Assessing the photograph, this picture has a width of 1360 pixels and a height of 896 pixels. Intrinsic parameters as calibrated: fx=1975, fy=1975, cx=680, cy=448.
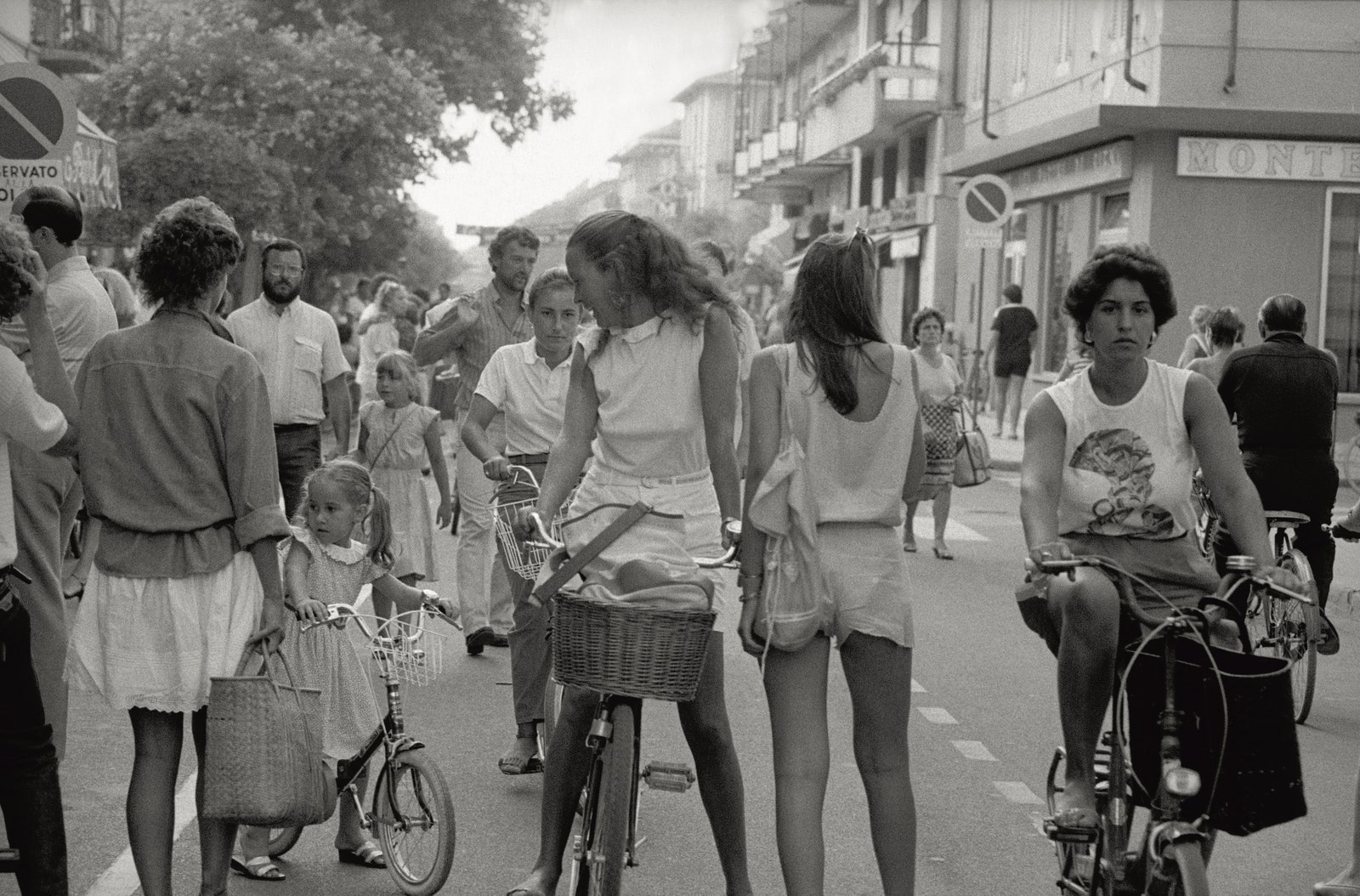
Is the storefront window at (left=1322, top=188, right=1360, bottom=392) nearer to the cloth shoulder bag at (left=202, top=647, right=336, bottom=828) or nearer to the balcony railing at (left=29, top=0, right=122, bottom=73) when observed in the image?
the balcony railing at (left=29, top=0, right=122, bottom=73)

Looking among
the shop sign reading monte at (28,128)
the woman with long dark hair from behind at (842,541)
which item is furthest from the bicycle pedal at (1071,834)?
the shop sign reading monte at (28,128)

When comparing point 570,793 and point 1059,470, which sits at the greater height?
point 1059,470

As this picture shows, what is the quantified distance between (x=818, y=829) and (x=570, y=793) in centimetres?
67

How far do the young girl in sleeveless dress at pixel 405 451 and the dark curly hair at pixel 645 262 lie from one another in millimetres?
5005

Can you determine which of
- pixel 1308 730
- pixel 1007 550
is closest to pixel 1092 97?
pixel 1007 550

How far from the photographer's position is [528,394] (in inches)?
295

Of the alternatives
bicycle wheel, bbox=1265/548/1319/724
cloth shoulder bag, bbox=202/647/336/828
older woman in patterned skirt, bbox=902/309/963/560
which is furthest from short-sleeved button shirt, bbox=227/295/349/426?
cloth shoulder bag, bbox=202/647/336/828

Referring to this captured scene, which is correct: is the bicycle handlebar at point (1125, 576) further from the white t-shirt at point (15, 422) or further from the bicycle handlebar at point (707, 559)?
the white t-shirt at point (15, 422)

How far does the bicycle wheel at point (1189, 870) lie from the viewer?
4266 millimetres

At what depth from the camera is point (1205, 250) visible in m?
24.3

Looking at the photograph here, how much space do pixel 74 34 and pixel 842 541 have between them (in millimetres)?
28952

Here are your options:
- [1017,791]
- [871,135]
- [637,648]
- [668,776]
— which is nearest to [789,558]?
[637,648]

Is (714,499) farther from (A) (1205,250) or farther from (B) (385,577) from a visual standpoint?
(A) (1205,250)

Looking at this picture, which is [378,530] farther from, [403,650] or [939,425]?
[939,425]
